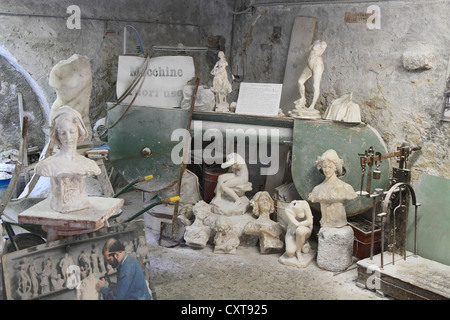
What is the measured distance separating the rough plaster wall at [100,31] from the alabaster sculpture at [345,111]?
285 cm

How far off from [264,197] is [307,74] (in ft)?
4.90

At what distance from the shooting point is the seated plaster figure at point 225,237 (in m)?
5.33

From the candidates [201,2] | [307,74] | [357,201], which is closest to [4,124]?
[201,2]

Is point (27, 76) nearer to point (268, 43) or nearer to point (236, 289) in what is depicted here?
point (268, 43)

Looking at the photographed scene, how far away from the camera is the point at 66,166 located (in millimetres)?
3920

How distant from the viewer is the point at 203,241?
537 cm

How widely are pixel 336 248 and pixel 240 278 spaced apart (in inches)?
39.7

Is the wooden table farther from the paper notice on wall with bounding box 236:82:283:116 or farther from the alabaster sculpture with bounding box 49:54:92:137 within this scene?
the paper notice on wall with bounding box 236:82:283:116

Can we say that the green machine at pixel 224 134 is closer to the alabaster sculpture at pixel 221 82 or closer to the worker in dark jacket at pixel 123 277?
the alabaster sculpture at pixel 221 82

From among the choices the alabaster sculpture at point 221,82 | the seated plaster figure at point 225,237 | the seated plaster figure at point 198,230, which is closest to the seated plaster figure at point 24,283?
the seated plaster figure at point 198,230

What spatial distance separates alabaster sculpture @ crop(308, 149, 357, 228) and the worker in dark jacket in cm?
203

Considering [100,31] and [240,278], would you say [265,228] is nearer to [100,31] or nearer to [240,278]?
[240,278]

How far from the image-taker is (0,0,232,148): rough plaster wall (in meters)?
6.21

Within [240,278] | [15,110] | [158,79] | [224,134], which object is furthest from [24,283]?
[15,110]
